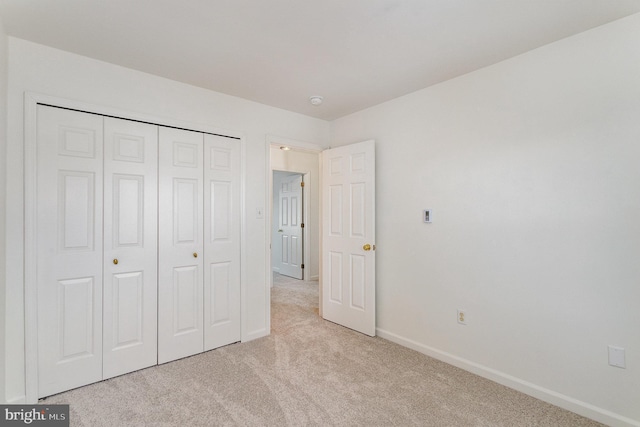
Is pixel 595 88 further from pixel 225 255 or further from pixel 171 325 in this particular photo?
pixel 171 325

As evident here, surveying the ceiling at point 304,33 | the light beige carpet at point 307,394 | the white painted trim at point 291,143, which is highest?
the ceiling at point 304,33

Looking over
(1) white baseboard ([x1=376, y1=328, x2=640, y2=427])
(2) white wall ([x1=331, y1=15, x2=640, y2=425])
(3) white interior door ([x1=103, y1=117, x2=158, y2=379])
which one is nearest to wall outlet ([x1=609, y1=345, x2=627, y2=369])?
(2) white wall ([x1=331, y1=15, x2=640, y2=425])

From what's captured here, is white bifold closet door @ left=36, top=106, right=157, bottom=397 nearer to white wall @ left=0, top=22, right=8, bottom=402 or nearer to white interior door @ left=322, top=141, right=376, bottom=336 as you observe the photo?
white wall @ left=0, top=22, right=8, bottom=402

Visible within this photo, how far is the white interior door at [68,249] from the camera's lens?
209 cm

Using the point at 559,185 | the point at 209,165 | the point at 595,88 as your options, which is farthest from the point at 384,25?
the point at 209,165

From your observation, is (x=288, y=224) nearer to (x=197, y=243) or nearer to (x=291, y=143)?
(x=291, y=143)

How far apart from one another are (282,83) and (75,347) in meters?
2.64

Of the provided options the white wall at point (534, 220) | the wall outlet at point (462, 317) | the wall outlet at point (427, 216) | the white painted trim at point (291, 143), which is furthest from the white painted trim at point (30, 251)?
the wall outlet at point (462, 317)

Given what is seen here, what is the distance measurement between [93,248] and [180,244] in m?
0.63

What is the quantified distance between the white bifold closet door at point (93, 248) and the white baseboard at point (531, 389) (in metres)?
2.45

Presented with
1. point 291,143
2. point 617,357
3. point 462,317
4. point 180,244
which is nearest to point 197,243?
point 180,244

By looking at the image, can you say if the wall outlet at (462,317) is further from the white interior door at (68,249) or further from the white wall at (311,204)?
the white wall at (311,204)

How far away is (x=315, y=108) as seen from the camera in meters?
3.34

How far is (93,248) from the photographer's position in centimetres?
228
